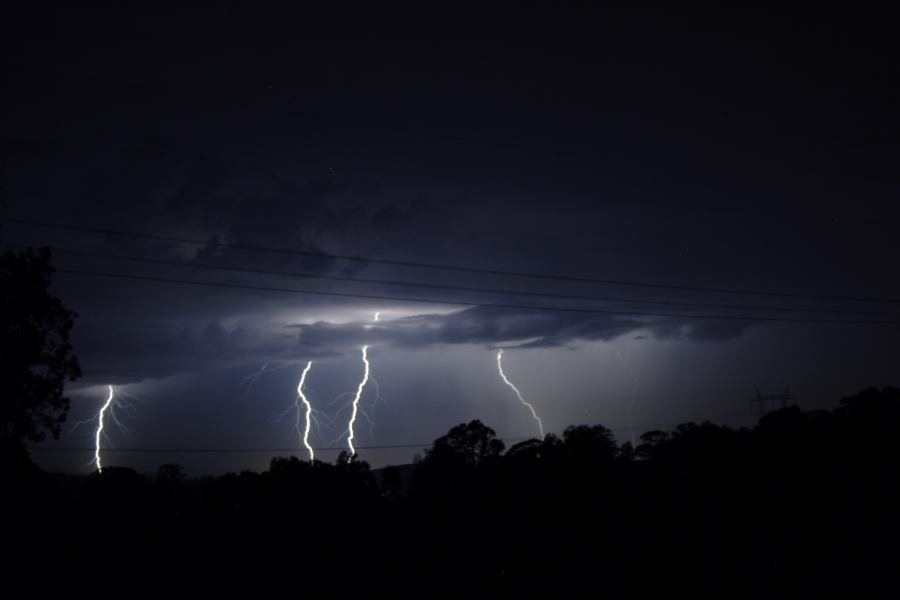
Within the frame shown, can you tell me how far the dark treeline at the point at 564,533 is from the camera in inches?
984

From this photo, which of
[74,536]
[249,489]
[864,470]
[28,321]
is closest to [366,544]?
[74,536]

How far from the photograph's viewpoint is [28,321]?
23766 millimetres

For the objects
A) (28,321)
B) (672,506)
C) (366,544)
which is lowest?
(366,544)

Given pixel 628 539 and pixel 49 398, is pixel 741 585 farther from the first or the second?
pixel 49 398

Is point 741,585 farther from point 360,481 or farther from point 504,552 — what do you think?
point 360,481

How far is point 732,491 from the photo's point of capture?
33.7 meters

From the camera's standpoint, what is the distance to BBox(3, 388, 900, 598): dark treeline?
984 inches

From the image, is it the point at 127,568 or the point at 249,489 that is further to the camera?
the point at 249,489

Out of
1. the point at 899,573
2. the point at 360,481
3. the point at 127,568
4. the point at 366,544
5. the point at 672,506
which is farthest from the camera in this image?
the point at 360,481

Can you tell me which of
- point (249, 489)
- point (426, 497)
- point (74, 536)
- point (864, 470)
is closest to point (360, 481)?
point (249, 489)

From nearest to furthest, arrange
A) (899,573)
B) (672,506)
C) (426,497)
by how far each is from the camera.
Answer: (899,573), (672,506), (426,497)

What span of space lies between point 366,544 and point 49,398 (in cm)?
1976

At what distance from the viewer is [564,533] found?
103 ft

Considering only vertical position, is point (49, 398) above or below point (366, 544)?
above
